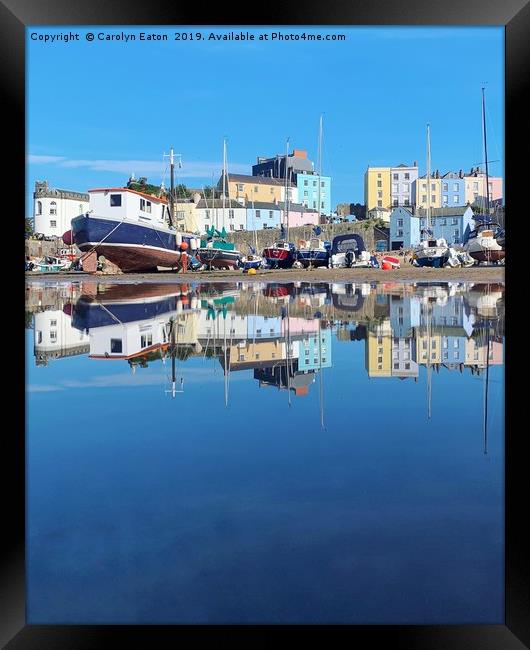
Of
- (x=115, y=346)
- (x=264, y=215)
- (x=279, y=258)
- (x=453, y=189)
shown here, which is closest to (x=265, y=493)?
(x=115, y=346)

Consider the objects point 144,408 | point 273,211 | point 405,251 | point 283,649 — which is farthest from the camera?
point 273,211

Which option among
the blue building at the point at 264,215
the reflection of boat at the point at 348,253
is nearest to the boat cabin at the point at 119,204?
the reflection of boat at the point at 348,253

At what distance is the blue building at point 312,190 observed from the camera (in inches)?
2228

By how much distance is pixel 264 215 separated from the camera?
59344 mm

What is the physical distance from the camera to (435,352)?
20.4 ft

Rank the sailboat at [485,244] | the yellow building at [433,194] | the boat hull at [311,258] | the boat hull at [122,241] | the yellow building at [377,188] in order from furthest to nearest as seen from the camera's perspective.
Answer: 1. the yellow building at [377,188]
2. the yellow building at [433,194]
3. the boat hull at [311,258]
4. the sailboat at [485,244]
5. the boat hull at [122,241]

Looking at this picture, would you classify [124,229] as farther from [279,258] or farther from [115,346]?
[115,346]

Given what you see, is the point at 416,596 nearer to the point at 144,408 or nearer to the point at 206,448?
the point at 206,448

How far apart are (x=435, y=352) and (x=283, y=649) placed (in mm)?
4502

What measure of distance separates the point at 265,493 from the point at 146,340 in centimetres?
453

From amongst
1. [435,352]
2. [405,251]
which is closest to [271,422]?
[435,352]

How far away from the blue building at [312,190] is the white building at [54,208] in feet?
62.1

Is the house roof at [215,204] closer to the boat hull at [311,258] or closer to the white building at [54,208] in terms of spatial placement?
the white building at [54,208]
